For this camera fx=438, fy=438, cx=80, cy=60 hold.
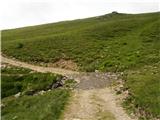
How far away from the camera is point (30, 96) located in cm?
4656

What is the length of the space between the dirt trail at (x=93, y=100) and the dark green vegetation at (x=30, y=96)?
110cm

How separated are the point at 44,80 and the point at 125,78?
10.5m

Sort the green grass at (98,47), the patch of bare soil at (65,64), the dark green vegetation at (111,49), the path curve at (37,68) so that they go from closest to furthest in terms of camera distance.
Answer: the dark green vegetation at (111,49)
the path curve at (37,68)
the patch of bare soil at (65,64)
the green grass at (98,47)

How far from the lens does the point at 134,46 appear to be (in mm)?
75688

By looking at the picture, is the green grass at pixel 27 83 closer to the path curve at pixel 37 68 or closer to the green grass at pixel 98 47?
the path curve at pixel 37 68

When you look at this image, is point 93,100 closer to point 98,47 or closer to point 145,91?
point 145,91

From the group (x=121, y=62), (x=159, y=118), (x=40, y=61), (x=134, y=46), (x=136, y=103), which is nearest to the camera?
(x=159, y=118)

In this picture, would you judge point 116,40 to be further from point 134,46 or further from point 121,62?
point 121,62

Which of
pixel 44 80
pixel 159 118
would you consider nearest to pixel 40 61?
pixel 44 80

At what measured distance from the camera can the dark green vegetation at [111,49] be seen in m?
50.8

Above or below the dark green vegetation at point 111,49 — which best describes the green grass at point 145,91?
above

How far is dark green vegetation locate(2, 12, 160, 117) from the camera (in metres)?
50.8

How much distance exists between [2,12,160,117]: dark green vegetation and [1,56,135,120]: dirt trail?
102 inches

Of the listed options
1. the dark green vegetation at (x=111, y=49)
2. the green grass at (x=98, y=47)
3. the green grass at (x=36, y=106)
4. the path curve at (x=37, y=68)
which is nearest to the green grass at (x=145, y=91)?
the dark green vegetation at (x=111, y=49)
